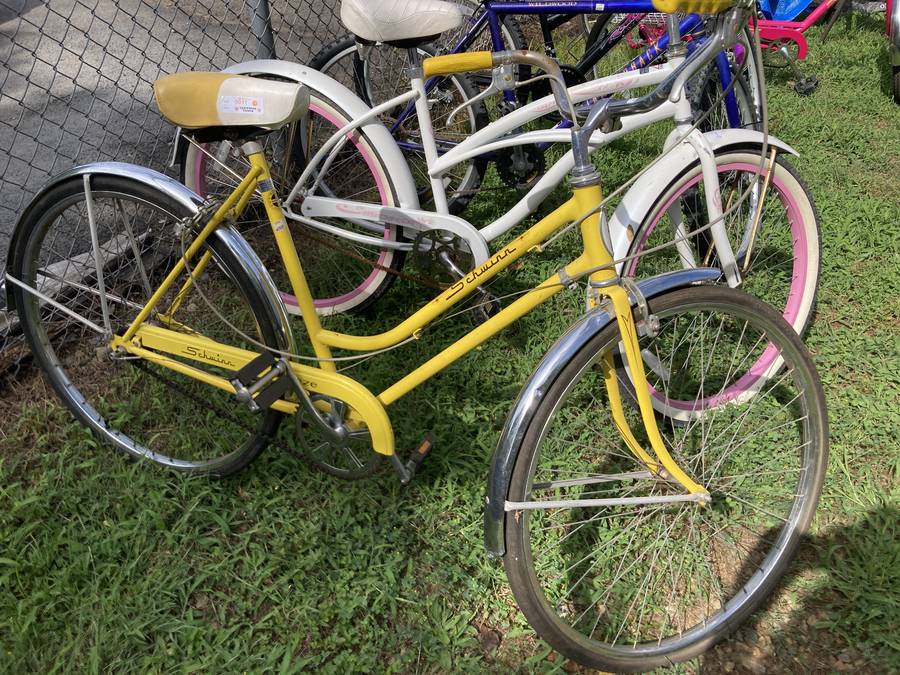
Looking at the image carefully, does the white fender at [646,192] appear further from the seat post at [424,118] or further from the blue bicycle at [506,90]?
the seat post at [424,118]

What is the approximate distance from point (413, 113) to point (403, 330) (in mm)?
1545

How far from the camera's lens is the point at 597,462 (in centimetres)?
233

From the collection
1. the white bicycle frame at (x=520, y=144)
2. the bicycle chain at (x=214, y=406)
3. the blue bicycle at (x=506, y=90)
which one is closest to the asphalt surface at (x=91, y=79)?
the blue bicycle at (x=506, y=90)

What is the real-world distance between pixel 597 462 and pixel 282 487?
43.8 inches

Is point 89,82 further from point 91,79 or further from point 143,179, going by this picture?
point 143,179

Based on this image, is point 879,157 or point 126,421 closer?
point 126,421

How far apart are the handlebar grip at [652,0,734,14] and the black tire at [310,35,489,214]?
1.65m

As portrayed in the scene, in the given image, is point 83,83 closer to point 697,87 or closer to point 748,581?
point 697,87

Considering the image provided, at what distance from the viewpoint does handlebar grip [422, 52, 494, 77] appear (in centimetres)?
153

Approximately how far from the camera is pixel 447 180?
254 cm

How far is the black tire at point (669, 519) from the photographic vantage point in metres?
1.59

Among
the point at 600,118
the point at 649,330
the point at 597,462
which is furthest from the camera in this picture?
the point at 597,462

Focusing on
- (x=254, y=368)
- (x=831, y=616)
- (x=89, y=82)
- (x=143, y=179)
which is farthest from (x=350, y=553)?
(x=89, y=82)

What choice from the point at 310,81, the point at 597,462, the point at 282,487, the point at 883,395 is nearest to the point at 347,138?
the point at 310,81
